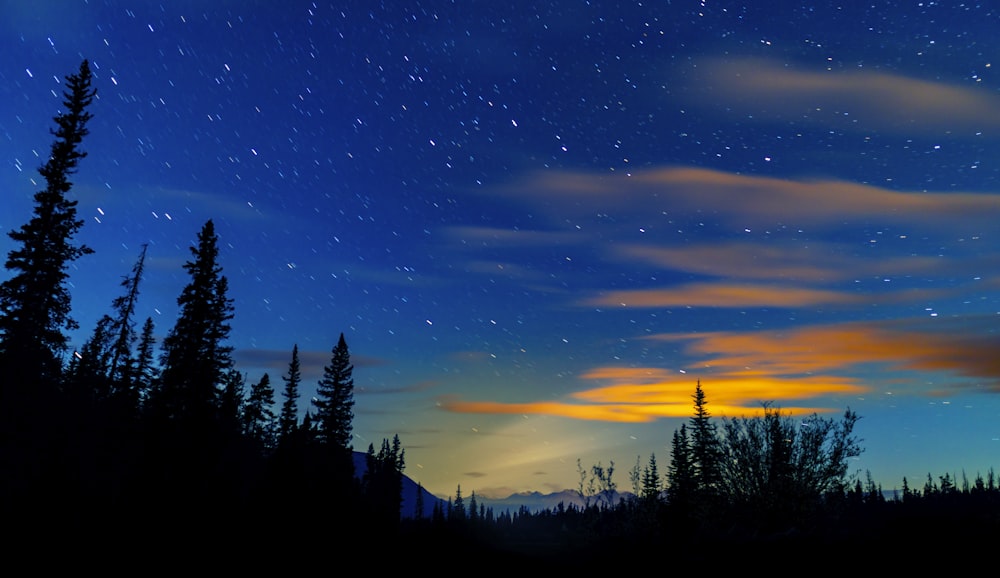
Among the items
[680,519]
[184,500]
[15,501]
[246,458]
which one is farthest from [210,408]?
[680,519]

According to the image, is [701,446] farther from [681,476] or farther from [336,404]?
[336,404]

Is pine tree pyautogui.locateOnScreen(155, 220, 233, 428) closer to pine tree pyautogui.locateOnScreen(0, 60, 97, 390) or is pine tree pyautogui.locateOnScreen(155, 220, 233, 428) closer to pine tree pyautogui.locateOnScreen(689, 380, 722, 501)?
pine tree pyautogui.locateOnScreen(0, 60, 97, 390)

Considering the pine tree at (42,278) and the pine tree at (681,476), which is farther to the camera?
the pine tree at (681,476)

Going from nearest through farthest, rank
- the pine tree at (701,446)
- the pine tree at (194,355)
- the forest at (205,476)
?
1. the forest at (205,476)
2. the pine tree at (194,355)
3. the pine tree at (701,446)

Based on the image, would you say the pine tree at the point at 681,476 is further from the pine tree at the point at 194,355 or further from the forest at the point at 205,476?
the pine tree at the point at 194,355

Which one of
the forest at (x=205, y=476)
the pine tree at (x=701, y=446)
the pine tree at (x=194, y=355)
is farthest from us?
the pine tree at (x=701, y=446)

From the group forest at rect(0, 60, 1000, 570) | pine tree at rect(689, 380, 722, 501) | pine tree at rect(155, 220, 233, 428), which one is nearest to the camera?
forest at rect(0, 60, 1000, 570)

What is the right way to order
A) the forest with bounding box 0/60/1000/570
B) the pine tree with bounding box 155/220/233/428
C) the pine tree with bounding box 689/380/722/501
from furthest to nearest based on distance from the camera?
the pine tree with bounding box 689/380/722/501, the pine tree with bounding box 155/220/233/428, the forest with bounding box 0/60/1000/570

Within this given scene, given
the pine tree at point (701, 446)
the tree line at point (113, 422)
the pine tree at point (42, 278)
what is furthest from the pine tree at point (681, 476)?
the pine tree at point (42, 278)

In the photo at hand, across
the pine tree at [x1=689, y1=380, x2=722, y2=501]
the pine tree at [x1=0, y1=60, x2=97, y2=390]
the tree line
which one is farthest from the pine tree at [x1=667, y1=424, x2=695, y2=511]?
the pine tree at [x1=0, y1=60, x2=97, y2=390]

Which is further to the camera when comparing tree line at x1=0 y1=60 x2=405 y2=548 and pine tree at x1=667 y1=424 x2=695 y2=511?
pine tree at x1=667 y1=424 x2=695 y2=511

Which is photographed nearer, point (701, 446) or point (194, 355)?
point (194, 355)

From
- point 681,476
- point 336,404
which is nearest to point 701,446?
point 681,476

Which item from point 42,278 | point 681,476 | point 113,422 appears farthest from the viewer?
point 681,476
